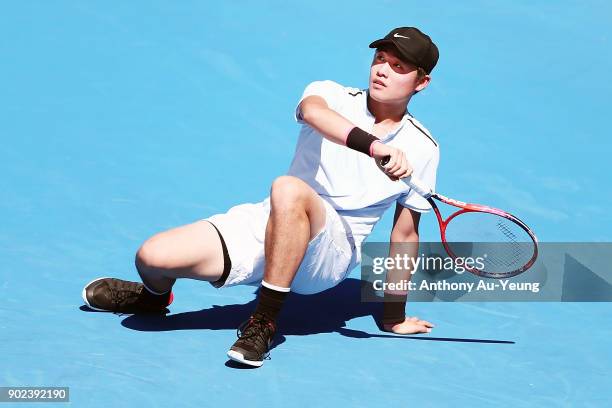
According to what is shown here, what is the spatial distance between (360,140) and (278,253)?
555 millimetres

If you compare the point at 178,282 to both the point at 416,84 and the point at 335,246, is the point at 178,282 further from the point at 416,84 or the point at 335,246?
the point at 416,84

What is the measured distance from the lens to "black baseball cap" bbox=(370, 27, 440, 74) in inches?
222

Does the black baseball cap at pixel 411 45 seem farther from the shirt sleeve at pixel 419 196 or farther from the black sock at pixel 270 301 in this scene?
the black sock at pixel 270 301

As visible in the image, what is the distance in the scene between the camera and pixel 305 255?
5539 mm

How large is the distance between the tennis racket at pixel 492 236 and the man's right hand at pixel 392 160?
34 centimetres

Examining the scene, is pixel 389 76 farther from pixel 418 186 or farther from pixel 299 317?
pixel 299 317

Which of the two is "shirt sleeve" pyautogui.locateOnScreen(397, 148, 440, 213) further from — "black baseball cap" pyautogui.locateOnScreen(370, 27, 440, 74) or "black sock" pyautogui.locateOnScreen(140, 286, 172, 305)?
"black sock" pyautogui.locateOnScreen(140, 286, 172, 305)

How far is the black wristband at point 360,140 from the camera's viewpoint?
5.32 meters

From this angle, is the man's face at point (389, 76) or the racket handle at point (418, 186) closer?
the racket handle at point (418, 186)

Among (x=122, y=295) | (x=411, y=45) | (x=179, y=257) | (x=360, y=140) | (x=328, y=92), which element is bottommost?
(x=122, y=295)

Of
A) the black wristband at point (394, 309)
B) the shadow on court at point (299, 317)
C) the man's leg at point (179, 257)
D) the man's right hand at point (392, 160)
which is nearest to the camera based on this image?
the man's right hand at point (392, 160)

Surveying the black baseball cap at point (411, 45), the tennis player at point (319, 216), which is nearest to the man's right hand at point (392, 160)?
the tennis player at point (319, 216)

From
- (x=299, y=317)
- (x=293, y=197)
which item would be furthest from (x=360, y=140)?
(x=299, y=317)

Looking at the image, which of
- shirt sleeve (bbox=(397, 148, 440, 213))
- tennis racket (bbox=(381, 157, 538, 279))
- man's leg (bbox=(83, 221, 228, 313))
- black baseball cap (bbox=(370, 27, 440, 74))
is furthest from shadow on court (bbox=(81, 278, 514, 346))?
black baseball cap (bbox=(370, 27, 440, 74))
